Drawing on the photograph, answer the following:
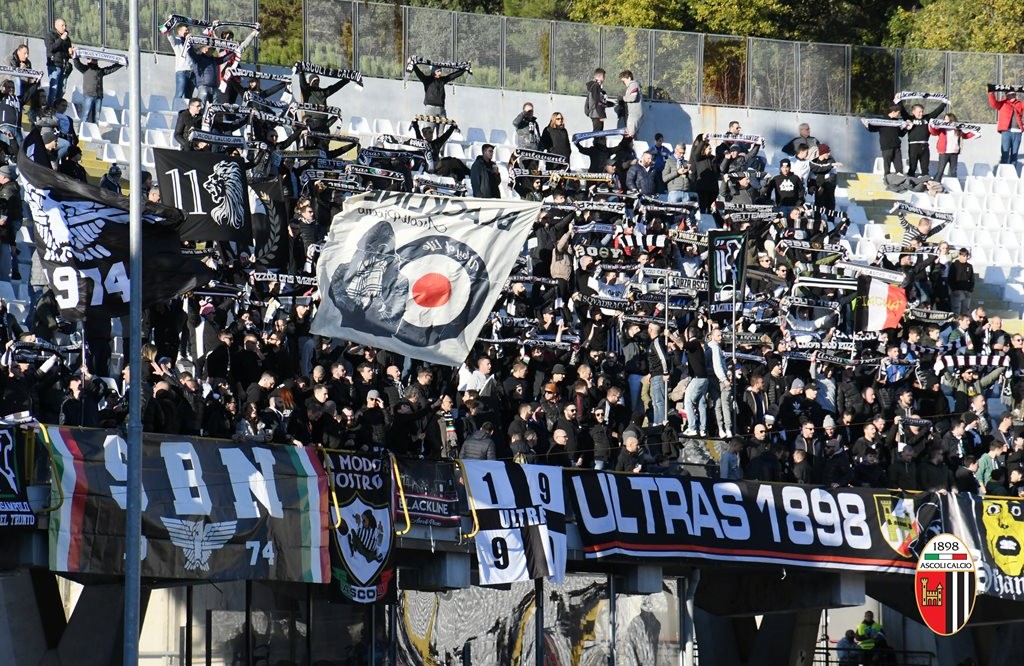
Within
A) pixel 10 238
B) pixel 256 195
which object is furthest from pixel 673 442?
pixel 10 238

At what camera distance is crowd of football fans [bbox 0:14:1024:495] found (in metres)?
26.0

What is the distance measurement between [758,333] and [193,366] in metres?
9.83

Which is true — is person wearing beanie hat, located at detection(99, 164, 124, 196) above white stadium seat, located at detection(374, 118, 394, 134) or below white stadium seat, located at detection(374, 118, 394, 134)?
below

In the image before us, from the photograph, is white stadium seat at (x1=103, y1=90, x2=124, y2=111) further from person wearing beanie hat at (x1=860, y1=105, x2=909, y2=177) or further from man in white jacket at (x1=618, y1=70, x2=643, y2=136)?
person wearing beanie hat at (x1=860, y1=105, x2=909, y2=177)

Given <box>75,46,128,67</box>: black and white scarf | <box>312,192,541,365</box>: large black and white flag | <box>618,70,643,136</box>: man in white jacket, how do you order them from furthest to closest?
1. <box>618,70,643,136</box>: man in white jacket
2. <box>75,46,128,67</box>: black and white scarf
3. <box>312,192,541,365</box>: large black and white flag

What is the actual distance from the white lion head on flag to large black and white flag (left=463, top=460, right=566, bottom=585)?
420cm

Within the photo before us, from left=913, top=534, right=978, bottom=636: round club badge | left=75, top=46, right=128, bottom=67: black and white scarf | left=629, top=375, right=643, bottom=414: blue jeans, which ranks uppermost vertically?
left=75, top=46, right=128, bottom=67: black and white scarf

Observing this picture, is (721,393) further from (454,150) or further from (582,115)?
(582,115)

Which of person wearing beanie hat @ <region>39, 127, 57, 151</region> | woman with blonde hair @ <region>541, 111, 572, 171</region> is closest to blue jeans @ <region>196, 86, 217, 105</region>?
person wearing beanie hat @ <region>39, 127, 57, 151</region>

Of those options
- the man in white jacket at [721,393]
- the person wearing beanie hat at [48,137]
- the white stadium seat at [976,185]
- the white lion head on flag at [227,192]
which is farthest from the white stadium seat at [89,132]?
the white stadium seat at [976,185]

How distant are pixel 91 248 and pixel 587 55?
89.7 ft

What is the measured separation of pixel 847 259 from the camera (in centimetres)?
3781

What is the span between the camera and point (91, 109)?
37562mm

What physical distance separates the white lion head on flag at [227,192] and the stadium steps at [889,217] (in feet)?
66.0
